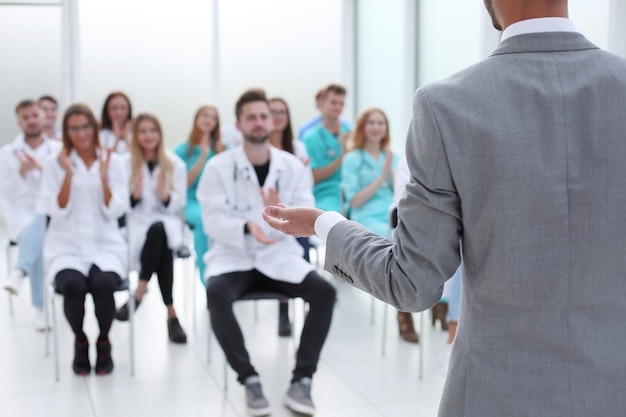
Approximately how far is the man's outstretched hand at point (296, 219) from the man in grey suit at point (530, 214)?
209 mm

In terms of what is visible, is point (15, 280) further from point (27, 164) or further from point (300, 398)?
point (300, 398)

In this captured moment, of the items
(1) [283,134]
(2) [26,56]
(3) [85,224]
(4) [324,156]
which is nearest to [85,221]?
(3) [85,224]

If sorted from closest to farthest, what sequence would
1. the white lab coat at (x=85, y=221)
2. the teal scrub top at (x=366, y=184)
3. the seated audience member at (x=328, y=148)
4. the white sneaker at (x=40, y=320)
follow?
the white lab coat at (x=85, y=221), the white sneaker at (x=40, y=320), the teal scrub top at (x=366, y=184), the seated audience member at (x=328, y=148)

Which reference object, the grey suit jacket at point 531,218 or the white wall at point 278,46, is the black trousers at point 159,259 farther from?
the white wall at point 278,46

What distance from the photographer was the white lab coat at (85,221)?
3.82m

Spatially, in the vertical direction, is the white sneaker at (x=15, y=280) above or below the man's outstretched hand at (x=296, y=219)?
below

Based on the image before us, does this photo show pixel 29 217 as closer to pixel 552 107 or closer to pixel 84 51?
pixel 84 51

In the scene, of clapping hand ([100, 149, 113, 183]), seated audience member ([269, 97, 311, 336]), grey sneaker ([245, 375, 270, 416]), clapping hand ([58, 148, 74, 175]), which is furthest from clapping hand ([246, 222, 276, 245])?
seated audience member ([269, 97, 311, 336])

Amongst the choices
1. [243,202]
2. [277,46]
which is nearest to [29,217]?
[243,202]

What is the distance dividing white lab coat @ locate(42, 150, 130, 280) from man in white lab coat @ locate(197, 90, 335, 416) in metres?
0.48

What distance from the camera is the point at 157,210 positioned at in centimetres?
457

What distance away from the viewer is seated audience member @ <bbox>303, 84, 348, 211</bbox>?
216 inches

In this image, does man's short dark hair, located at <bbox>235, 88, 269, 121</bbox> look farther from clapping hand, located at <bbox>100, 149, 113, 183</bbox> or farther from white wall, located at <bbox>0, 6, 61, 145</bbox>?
white wall, located at <bbox>0, 6, 61, 145</bbox>

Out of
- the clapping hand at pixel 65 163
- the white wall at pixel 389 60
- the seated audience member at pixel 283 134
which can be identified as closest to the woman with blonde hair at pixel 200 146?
the seated audience member at pixel 283 134
